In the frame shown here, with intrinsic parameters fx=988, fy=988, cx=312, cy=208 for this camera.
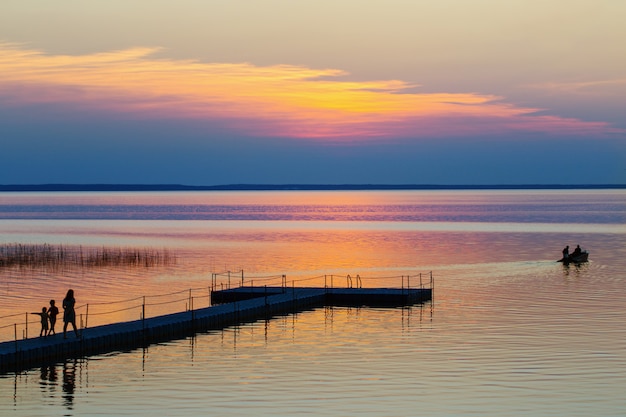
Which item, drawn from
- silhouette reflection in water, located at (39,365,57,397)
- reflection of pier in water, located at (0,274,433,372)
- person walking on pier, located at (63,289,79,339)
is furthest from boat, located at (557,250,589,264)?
silhouette reflection in water, located at (39,365,57,397)

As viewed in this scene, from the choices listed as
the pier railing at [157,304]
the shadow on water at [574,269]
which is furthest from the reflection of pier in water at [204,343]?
the shadow on water at [574,269]

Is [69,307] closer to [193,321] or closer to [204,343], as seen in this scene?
[204,343]

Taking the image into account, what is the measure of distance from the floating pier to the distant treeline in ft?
79.2

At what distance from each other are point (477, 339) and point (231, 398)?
48.2 feet

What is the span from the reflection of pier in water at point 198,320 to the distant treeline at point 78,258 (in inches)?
950

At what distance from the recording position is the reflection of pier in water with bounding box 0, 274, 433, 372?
36281 mm

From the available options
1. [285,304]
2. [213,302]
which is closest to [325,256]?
[213,302]

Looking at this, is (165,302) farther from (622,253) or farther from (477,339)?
(622,253)

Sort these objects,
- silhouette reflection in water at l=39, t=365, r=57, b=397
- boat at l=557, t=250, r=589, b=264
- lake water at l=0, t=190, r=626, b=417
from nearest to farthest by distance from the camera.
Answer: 1. lake water at l=0, t=190, r=626, b=417
2. silhouette reflection in water at l=39, t=365, r=57, b=397
3. boat at l=557, t=250, r=589, b=264

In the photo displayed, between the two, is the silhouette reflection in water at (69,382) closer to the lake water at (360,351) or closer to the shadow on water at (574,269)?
the lake water at (360,351)

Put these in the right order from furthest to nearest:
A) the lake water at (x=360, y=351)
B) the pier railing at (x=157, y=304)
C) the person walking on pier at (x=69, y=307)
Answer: the pier railing at (x=157, y=304) < the person walking on pier at (x=69, y=307) < the lake water at (x=360, y=351)

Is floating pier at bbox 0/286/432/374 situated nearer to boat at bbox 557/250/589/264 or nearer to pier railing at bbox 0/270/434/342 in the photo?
pier railing at bbox 0/270/434/342

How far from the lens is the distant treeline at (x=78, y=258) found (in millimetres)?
80438

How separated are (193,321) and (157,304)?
11.3 metres
